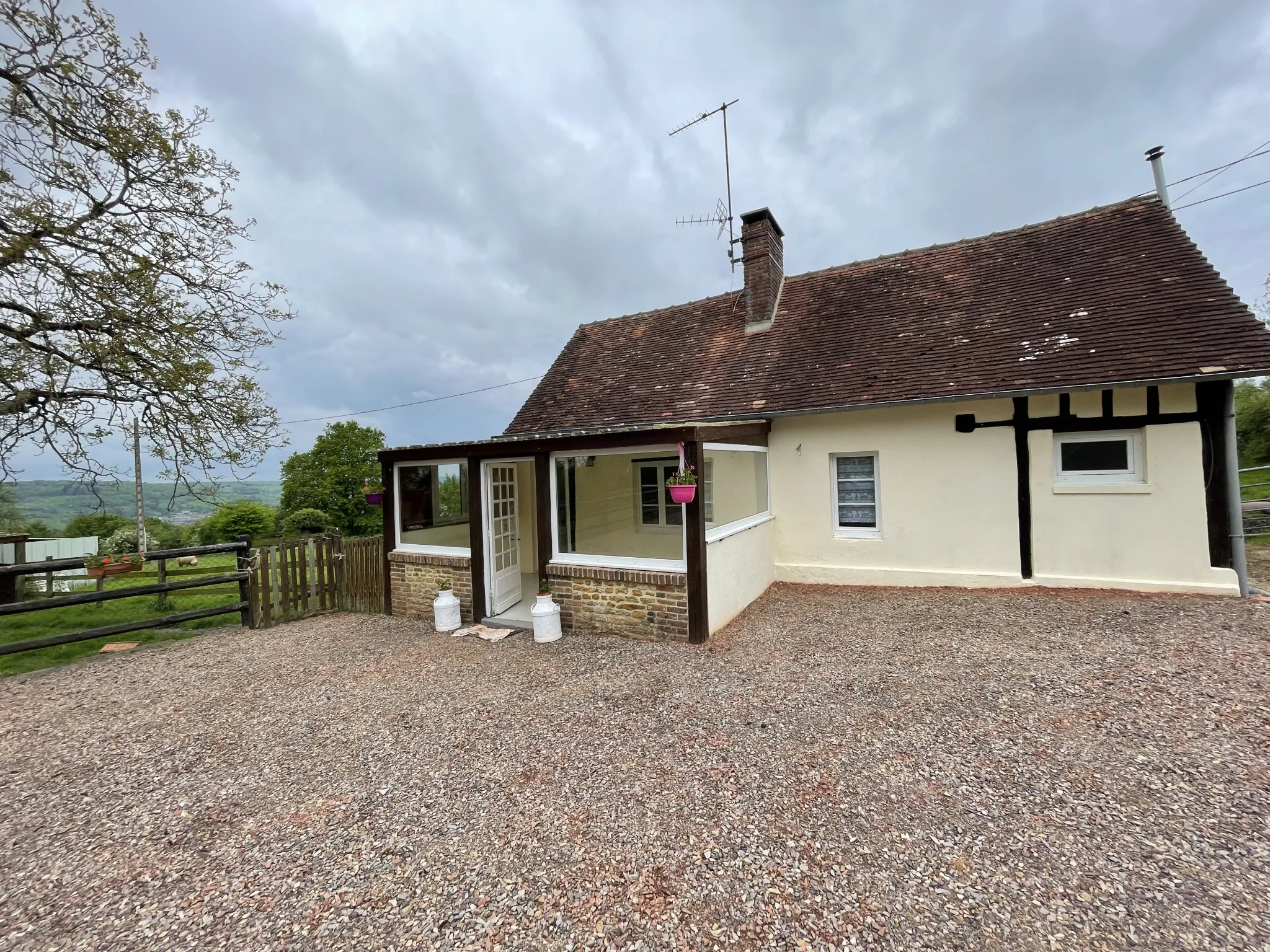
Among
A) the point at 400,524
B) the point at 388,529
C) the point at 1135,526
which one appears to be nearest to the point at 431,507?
the point at 400,524

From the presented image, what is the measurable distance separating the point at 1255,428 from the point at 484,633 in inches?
887

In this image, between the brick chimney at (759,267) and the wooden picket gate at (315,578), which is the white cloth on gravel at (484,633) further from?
the brick chimney at (759,267)

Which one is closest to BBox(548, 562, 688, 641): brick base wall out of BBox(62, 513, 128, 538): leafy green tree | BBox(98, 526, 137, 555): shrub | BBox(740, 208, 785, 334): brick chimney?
BBox(740, 208, 785, 334): brick chimney

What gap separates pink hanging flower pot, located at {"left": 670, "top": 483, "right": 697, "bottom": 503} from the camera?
552cm

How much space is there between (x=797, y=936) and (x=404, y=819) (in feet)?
7.43

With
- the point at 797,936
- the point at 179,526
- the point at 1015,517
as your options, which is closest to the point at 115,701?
the point at 797,936

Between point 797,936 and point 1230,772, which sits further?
point 1230,772

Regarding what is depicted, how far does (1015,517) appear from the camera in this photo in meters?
7.19

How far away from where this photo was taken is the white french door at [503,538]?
286 inches

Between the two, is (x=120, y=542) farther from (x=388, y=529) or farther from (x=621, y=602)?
(x=621, y=602)

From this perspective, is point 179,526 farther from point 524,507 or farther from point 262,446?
point 524,507

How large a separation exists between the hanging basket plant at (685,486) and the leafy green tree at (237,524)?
2237 cm

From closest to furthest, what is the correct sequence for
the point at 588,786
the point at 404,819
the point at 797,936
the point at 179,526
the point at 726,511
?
the point at 797,936 → the point at 404,819 → the point at 588,786 → the point at 726,511 → the point at 179,526

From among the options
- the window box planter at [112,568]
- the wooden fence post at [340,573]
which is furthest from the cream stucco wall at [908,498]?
the window box planter at [112,568]
